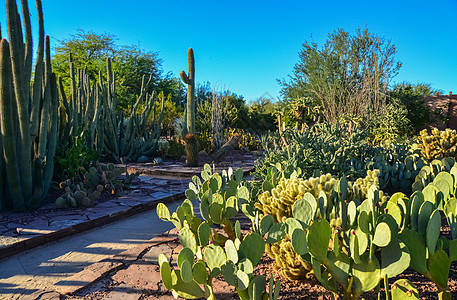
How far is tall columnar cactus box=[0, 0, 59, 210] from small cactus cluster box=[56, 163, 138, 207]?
0.95ft

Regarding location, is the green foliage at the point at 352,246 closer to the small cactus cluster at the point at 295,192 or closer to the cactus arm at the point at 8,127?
the small cactus cluster at the point at 295,192

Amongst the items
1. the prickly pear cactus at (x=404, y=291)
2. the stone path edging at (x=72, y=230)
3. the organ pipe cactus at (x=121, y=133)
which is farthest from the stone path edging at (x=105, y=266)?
the organ pipe cactus at (x=121, y=133)

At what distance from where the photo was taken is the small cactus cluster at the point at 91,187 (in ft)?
12.6

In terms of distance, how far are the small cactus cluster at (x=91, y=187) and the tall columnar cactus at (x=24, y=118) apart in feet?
0.95

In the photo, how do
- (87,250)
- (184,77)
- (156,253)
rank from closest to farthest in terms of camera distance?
1. (156,253)
2. (87,250)
3. (184,77)

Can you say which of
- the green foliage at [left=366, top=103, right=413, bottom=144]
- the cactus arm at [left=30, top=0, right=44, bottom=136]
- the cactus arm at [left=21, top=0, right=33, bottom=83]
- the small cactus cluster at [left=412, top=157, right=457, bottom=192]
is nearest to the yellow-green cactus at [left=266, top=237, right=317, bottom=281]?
the small cactus cluster at [left=412, top=157, right=457, bottom=192]

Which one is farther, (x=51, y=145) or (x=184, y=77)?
(x=184, y=77)

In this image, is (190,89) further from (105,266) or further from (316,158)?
(105,266)

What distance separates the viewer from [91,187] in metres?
4.36

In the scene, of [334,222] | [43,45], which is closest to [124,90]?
[43,45]

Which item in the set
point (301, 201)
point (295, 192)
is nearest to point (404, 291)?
point (301, 201)

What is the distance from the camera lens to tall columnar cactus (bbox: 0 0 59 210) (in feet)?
11.1

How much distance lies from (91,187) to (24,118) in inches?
50.9

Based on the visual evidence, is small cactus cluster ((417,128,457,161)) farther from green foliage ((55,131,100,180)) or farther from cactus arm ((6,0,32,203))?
cactus arm ((6,0,32,203))
